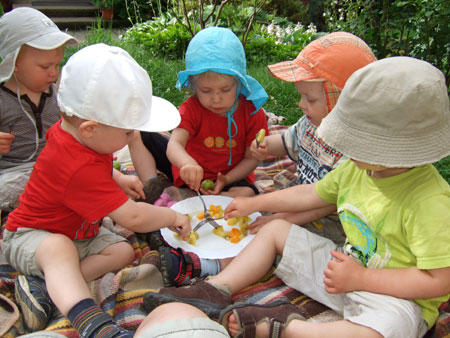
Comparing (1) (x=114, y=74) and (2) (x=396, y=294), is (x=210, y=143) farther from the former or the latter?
(2) (x=396, y=294)

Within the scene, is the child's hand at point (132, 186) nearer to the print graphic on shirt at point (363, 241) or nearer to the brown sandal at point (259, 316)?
the brown sandal at point (259, 316)

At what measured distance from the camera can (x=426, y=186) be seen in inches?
56.2

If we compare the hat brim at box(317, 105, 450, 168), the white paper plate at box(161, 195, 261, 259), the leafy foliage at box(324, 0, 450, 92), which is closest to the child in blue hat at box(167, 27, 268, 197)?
the white paper plate at box(161, 195, 261, 259)

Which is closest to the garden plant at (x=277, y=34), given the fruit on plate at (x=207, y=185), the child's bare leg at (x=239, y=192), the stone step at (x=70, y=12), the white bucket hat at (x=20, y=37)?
the stone step at (x=70, y=12)

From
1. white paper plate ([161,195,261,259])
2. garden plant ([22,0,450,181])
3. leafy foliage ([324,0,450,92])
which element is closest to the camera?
white paper plate ([161,195,261,259])

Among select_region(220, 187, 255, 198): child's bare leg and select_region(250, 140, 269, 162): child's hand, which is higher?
select_region(250, 140, 269, 162): child's hand

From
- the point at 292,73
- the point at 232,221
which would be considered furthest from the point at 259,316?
the point at 292,73

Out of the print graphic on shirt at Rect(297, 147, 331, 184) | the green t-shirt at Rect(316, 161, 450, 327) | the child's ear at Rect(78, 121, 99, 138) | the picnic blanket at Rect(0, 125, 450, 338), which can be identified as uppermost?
the child's ear at Rect(78, 121, 99, 138)

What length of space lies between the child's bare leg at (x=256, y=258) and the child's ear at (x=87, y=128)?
764 millimetres

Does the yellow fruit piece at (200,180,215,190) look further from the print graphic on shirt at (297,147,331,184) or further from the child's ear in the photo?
the child's ear

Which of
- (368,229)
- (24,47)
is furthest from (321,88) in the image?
(24,47)

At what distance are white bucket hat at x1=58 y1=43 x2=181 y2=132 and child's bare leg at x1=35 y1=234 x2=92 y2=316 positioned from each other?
0.55 m

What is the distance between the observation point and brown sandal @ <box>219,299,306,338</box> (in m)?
1.52

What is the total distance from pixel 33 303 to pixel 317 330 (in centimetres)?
106
